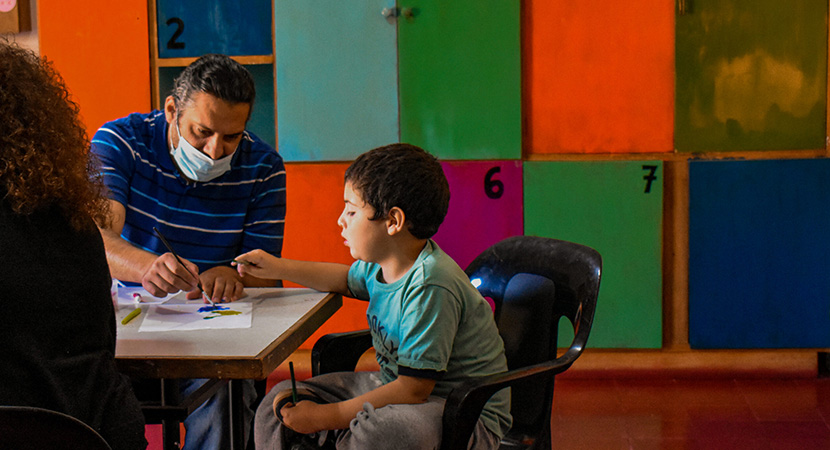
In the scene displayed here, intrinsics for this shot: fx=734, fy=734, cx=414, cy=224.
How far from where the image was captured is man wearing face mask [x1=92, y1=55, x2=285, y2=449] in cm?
182

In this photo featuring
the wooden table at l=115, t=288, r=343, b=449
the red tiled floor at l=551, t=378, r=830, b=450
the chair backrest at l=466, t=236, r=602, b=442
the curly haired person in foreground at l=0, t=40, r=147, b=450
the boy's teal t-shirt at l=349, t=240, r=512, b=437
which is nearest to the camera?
the curly haired person in foreground at l=0, t=40, r=147, b=450

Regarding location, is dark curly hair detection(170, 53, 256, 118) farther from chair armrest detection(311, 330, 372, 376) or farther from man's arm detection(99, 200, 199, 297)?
chair armrest detection(311, 330, 372, 376)

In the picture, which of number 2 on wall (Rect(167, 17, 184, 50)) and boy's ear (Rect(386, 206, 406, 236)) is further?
number 2 on wall (Rect(167, 17, 184, 50))

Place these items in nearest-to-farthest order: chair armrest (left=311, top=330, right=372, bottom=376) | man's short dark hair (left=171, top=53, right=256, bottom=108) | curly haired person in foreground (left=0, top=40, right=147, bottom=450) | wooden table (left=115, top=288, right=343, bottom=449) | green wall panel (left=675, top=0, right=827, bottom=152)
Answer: curly haired person in foreground (left=0, top=40, right=147, bottom=450)
wooden table (left=115, top=288, right=343, bottom=449)
chair armrest (left=311, top=330, right=372, bottom=376)
man's short dark hair (left=171, top=53, right=256, bottom=108)
green wall panel (left=675, top=0, right=827, bottom=152)

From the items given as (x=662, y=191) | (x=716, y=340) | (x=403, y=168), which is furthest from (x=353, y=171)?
(x=716, y=340)

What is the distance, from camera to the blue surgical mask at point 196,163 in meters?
1.85

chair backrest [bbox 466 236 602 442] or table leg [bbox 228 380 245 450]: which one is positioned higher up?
chair backrest [bbox 466 236 602 442]

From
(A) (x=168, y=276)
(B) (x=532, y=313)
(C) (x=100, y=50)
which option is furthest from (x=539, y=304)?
(C) (x=100, y=50)

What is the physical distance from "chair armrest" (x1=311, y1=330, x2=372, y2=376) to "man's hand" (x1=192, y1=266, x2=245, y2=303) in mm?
222

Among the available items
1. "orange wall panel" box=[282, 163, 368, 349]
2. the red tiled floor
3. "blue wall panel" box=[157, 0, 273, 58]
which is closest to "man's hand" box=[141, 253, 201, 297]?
the red tiled floor

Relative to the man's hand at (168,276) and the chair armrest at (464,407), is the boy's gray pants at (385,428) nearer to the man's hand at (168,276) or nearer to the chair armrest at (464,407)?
the chair armrest at (464,407)

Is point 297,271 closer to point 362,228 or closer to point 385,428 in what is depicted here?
point 362,228

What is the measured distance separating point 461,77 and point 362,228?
1819 mm

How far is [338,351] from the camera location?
1.61m
